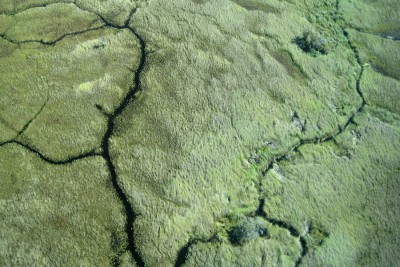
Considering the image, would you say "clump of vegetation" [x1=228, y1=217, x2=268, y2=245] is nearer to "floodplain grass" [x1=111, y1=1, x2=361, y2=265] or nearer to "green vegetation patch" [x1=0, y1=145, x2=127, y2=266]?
"floodplain grass" [x1=111, y1=1, x2=361, y2=265]

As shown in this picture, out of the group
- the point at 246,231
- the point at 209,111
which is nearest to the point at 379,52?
the point at 209,111

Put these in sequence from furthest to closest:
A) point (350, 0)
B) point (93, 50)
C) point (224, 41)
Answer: point (350, 0) < point (224, 41) < point (93, 50)

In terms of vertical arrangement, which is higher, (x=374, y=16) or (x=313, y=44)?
(x=374, y=16)

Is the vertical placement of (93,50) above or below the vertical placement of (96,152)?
above

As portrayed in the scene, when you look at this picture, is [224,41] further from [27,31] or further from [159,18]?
[27,31]

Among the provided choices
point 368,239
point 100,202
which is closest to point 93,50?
point 100,202

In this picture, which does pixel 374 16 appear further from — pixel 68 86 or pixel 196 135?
pixel 68 86

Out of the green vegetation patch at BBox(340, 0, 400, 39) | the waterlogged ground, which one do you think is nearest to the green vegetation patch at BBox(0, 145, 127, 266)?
the waterlogged ground
